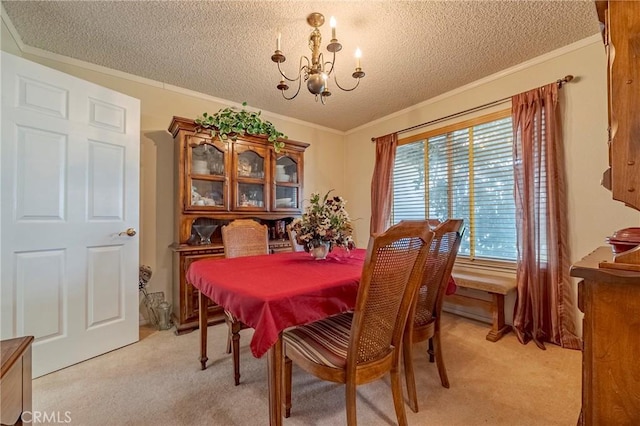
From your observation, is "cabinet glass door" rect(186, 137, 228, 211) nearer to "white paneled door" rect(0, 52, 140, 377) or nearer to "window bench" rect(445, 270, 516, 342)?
"white paneled door" rect(0, 52, 140, 377)

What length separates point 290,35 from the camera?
2.11 m

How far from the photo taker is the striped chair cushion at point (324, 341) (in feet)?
3.98

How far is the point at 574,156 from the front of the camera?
89.1 inches

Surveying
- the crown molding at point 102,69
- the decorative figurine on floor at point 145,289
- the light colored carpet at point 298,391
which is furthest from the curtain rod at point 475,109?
the decorative figurine on floor at point 145,289

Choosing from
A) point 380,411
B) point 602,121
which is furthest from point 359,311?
point 602,121

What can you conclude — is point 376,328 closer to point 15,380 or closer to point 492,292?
point 15,380

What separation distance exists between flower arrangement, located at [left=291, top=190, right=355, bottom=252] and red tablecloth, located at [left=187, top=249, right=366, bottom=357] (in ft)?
0.47

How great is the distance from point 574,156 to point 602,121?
29cm

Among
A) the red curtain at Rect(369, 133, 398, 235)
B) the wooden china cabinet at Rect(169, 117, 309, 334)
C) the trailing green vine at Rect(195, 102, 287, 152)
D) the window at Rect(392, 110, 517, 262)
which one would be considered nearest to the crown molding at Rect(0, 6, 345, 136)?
the trailing green vine at Rect(195, 102, 287, 152)

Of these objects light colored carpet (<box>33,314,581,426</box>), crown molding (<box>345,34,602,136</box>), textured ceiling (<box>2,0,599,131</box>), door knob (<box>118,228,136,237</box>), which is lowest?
light colored carpet (<box>33,314,581,426</box>)

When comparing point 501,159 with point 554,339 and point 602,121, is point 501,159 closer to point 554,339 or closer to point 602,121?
point 602,121

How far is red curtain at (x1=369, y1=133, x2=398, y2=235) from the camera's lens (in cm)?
364

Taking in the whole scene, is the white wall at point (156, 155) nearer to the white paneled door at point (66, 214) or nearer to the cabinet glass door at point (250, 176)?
the white paneled door at point (66, 214)

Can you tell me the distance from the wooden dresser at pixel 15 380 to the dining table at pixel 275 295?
63 cm
